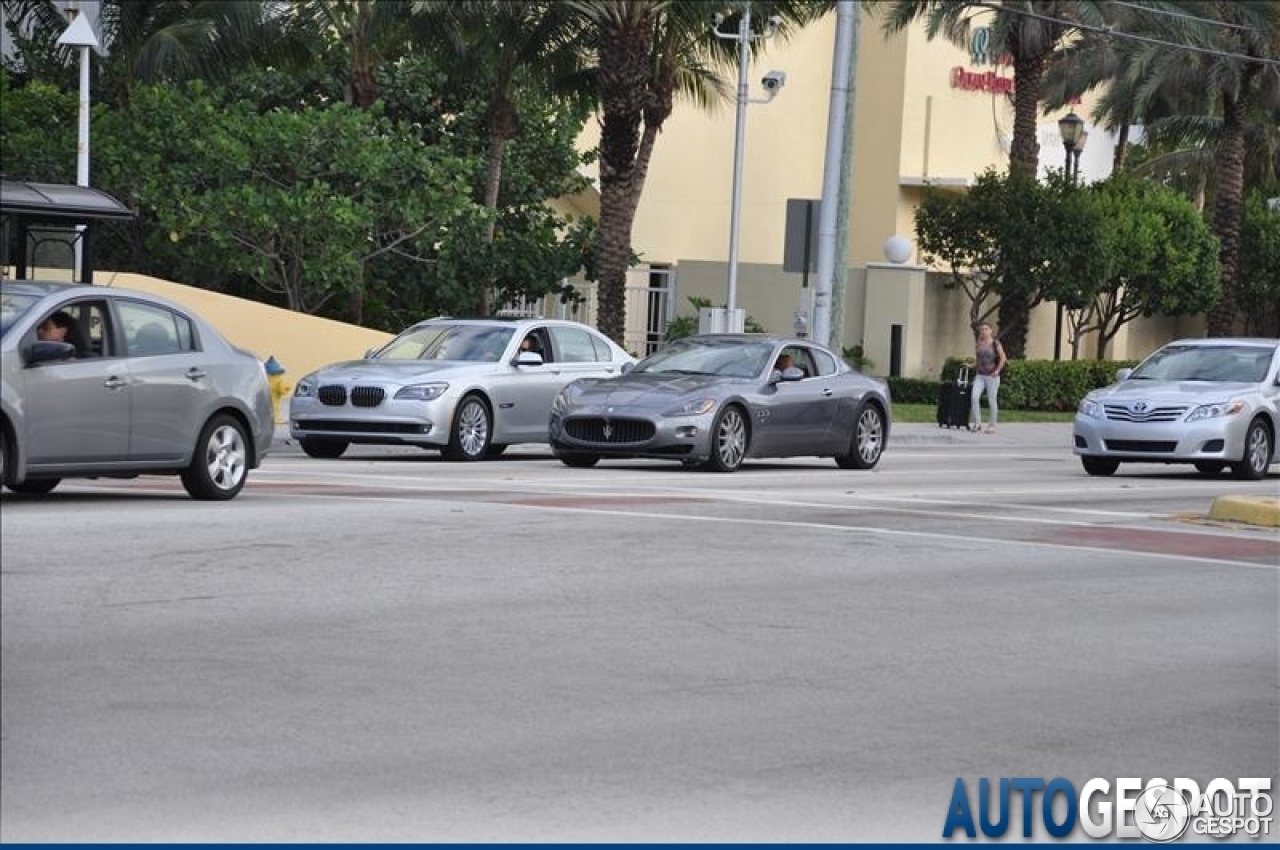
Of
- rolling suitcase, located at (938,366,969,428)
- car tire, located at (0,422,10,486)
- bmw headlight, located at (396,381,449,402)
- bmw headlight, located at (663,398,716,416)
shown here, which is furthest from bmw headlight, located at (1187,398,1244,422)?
car tire, located at (0,422,10,486)

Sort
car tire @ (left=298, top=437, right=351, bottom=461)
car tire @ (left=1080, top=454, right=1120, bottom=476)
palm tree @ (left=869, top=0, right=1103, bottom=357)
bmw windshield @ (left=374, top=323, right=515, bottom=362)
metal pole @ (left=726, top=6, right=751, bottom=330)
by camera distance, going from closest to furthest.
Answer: car tire @ (left=298, top=437, right=351, bottom=461), bmw windshield @ (left=374, top=323, right=515, bottom=362), car tire @ (left=1080, top=454, right=1120, bottom=476), metal pole @ (left=726, top=6, right=751, bottom=330), palm tree @ (left=869, top=0, right=1103, bottom=357)

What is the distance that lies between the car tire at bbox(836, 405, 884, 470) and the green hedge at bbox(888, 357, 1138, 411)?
66.1 ft

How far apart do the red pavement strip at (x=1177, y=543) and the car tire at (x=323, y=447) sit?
29.4ft

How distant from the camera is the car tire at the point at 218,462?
16.1 meters

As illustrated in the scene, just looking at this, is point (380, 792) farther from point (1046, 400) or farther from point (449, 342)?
point (1046, 400)

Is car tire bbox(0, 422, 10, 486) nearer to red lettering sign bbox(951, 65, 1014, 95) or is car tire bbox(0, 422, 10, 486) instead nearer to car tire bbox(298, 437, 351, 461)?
car tire bbox(298, 437, 351, 461)

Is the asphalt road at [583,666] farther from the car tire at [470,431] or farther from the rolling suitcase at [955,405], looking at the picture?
the rolling suitcase at [955,405]

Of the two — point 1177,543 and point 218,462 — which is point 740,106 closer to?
point 1177,543

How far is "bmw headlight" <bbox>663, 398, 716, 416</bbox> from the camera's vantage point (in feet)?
73.8

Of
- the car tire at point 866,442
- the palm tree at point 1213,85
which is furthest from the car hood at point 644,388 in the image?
the palm tree at point 1213,85

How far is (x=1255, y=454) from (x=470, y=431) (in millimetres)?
8479

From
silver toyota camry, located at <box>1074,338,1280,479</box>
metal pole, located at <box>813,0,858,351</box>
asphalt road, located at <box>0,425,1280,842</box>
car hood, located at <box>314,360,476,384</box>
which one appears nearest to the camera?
asphalt road, located at <box>0,425,1280,842</box>

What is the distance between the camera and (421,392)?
77.6 feet

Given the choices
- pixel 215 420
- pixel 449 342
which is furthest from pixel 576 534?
pixel 449 342
